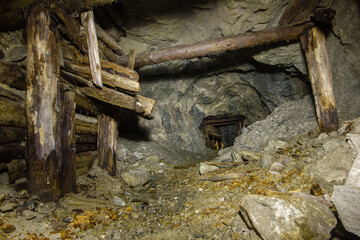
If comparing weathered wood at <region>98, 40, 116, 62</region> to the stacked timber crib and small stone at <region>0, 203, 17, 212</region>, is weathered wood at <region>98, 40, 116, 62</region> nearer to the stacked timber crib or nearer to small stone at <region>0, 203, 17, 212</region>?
the stacked timber crib

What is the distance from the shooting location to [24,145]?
9.15ft

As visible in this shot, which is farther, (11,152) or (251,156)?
(251,156)

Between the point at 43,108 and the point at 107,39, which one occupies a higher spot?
the point at 107,39

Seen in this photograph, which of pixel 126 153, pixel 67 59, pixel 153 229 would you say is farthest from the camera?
pixel 126 153

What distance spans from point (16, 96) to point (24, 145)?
0.72m

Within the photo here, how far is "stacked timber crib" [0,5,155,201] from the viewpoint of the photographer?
260 cm

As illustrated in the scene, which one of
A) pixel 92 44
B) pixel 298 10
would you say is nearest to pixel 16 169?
pixel 92 44

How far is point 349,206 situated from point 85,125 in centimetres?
416

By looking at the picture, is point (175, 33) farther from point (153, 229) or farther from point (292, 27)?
point (153, 229)

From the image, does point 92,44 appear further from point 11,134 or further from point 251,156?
point 251,156

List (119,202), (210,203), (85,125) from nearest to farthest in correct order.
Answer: (210,203) < (119,202) < (85,125)

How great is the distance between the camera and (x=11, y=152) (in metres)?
2.61

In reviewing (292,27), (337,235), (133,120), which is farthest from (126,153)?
(292,27)

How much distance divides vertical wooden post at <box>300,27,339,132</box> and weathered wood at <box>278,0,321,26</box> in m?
0.43
